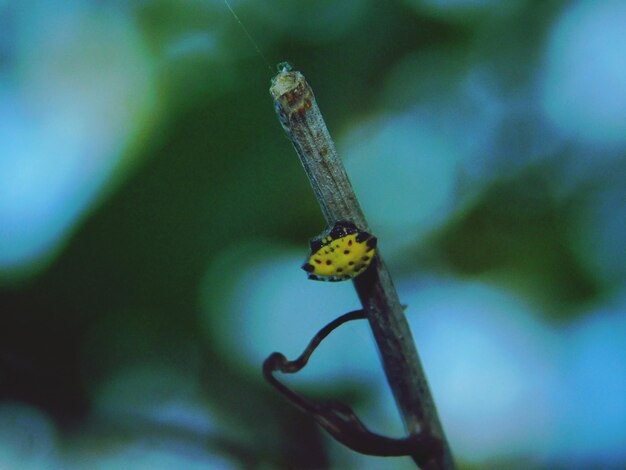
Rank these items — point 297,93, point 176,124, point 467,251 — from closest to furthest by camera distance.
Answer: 1. point 297,93
2. point 176,124
3. point 467,251

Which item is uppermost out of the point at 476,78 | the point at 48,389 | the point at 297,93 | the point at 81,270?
the point at 476,78

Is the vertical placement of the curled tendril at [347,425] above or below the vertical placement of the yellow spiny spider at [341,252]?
below

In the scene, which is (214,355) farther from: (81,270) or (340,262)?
(340,262)

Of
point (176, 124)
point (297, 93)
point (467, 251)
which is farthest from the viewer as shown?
point (467, 251)

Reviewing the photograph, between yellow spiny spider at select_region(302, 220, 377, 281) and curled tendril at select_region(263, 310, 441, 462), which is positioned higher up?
yellow spiny spider at select_region(302, 220, 377, 281)

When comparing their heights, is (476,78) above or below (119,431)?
above

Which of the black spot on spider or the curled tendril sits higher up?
the black spot on spider

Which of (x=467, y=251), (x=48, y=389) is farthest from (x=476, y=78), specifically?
(x=48, y=389)

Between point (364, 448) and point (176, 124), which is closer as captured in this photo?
point (364, 448)
